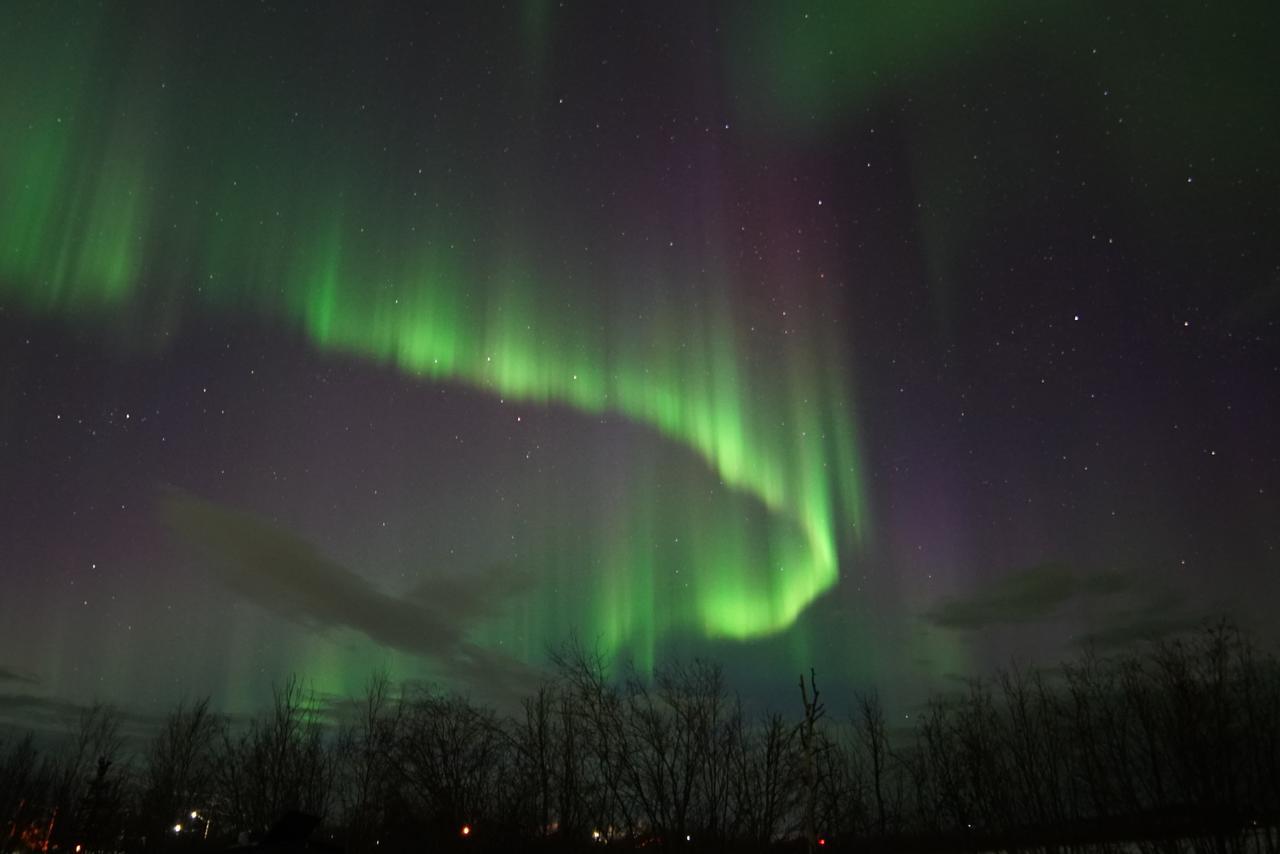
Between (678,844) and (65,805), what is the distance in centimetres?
6316

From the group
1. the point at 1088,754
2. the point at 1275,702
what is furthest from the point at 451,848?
the point at 1275,702

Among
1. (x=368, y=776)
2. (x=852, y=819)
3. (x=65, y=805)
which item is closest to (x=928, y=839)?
(x=852, y=819)

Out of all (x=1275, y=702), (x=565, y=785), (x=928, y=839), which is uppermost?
(x=1275, y=702)

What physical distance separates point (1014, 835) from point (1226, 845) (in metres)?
15.1

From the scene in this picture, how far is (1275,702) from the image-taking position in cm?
2505

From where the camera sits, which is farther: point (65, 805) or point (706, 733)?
point (65, 805)

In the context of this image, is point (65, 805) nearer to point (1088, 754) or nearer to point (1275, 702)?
point (1088, 754)

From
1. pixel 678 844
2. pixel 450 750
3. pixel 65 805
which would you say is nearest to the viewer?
pixel 678 844

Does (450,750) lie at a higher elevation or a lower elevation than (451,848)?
higher

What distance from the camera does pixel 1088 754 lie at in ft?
120

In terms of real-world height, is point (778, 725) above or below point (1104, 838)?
above

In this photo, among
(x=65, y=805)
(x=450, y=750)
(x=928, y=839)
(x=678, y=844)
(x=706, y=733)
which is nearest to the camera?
(x=678, y=844)

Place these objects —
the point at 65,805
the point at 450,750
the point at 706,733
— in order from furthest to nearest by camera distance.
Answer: the point at 65,805 < the point at 450,750 < the point at 706,733

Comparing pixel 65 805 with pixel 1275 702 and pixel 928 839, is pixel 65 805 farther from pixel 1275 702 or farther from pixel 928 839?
pixel 1275 702
